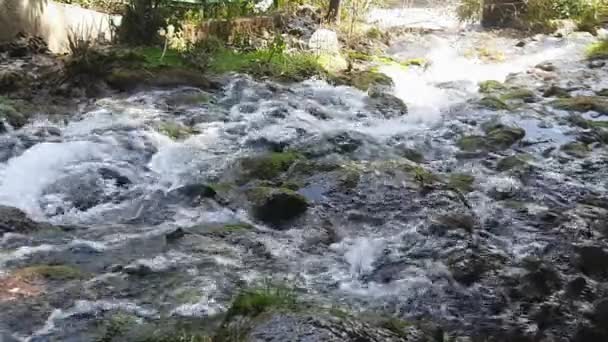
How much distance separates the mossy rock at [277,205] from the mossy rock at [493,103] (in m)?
4.25

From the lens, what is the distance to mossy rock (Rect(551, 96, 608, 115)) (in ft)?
27.8

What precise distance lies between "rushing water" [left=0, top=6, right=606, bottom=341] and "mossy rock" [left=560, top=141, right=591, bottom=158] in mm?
173

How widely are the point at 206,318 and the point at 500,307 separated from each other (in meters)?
1.73

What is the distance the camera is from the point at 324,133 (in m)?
7.22

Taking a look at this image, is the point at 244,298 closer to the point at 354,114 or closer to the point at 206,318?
the point at 206,318

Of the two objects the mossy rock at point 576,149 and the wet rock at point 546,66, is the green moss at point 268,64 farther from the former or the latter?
the wet rock at point 546,66

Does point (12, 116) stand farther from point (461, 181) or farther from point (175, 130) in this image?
point (461, 181)

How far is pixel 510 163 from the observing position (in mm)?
6395

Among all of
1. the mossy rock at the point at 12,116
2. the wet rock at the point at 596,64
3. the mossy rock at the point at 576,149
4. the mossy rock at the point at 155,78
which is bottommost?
the mossy rock at the point at 576,149

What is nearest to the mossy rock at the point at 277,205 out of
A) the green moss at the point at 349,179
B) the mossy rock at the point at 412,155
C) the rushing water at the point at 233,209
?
the rushing water at the point at 233,209

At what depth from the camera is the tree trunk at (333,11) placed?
12.3 meters

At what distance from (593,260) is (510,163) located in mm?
1968

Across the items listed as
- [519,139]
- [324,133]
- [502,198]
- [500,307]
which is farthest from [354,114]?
[500,307]

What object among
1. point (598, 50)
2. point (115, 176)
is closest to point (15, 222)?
point (115, 176)
